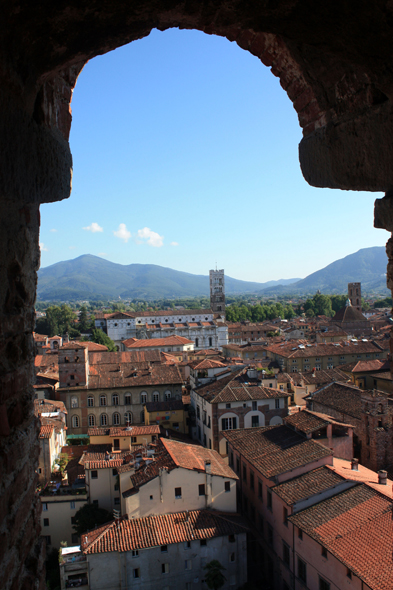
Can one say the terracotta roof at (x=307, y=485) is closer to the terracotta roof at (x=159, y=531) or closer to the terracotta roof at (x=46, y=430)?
the terracotta roof at (x=159, y=531)

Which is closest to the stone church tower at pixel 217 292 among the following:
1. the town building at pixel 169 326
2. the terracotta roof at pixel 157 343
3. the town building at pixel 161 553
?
the town building at pixel 169 326

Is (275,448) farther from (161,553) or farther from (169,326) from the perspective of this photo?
(169,326)

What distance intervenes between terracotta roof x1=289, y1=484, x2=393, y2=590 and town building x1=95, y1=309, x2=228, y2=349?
5652 cm

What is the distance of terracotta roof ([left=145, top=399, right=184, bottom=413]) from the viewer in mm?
28797

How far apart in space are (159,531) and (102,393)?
17182 mm

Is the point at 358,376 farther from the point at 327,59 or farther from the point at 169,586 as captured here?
the point at 327,59

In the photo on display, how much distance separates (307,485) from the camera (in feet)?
50.1

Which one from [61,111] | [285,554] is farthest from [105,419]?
[61,111]

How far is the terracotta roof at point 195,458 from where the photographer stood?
17.2 m

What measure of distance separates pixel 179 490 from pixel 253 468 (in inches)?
122

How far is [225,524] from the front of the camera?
15.7 metres

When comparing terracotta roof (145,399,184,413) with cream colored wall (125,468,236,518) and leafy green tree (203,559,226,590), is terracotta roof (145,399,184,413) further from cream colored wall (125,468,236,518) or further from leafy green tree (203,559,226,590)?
leafy green tree (203,559,226,590)

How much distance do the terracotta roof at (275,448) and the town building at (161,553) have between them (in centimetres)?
246

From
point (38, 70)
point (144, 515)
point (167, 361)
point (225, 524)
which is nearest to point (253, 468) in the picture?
point (225, 524)
